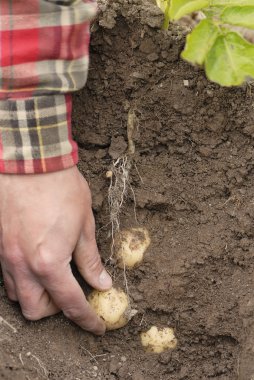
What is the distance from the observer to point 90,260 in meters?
1.85

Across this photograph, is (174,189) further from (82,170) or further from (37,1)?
(37,1)

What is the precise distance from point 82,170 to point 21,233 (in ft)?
1.23

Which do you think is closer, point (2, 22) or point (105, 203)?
point (2, 22)

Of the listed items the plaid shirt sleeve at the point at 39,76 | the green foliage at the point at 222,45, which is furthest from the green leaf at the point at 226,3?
the plaid shirt sleeve at the point at 39,76

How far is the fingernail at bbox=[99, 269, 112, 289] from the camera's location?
1900 millimetres

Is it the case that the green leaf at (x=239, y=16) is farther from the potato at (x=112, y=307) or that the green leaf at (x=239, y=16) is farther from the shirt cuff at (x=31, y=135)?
the potato at (x=112, y=307)

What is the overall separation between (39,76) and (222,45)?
50 centimetres

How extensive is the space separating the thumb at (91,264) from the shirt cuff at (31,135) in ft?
0.78

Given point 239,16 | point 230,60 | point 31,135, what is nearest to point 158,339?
point 31,135

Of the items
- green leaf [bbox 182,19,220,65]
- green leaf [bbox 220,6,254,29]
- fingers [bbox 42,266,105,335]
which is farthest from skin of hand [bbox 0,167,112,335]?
green leaf [bbox 220,6,254,29]

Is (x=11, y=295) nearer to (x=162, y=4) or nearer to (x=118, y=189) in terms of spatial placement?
(x=118, y=189)

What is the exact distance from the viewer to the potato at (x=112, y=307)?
6.19 feet

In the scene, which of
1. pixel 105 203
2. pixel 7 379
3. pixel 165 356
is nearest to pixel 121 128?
pixel 105 203

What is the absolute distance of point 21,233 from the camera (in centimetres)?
171
